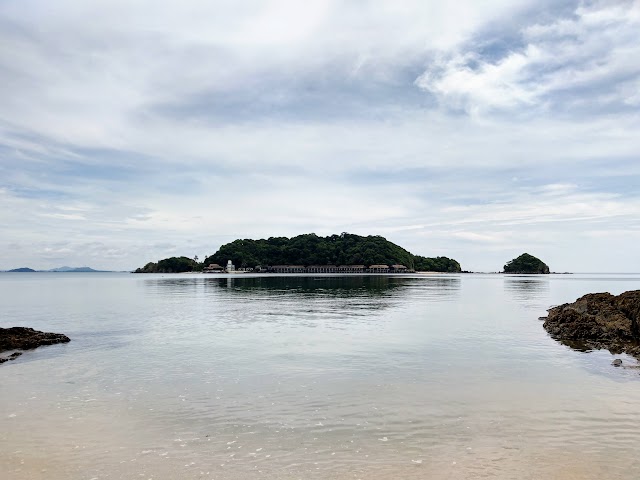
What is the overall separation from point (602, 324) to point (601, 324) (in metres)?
0.07

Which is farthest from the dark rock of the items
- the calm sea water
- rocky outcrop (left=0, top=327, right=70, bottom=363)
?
the calm sea water

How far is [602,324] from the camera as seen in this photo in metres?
31.2

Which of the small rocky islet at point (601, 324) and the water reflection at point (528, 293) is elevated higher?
the small rocky islet at point (601, 324)

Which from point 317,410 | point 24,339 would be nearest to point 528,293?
point 317,410

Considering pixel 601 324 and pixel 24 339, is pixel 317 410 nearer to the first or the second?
pixel 24 339

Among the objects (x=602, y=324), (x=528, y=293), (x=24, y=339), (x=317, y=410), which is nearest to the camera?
(x=317, y=410)

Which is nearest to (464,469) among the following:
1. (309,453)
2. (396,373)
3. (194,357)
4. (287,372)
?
(309,453)

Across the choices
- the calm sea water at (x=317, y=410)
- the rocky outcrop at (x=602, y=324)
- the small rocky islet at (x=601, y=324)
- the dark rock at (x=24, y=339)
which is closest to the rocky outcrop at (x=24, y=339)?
the dark rock at (x=24, y=339)

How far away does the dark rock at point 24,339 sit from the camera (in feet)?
83.5

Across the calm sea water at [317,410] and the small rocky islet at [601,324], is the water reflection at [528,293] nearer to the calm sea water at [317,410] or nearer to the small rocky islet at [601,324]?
the small rocky islet at [601,324]

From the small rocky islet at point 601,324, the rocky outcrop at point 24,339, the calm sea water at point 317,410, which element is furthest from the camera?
the small rocky islet at point 601,324

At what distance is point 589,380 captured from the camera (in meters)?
18.2

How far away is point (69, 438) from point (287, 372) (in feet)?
30.0

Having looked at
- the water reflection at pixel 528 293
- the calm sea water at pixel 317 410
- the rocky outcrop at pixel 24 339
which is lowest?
the water reflection at pixel 528 293
